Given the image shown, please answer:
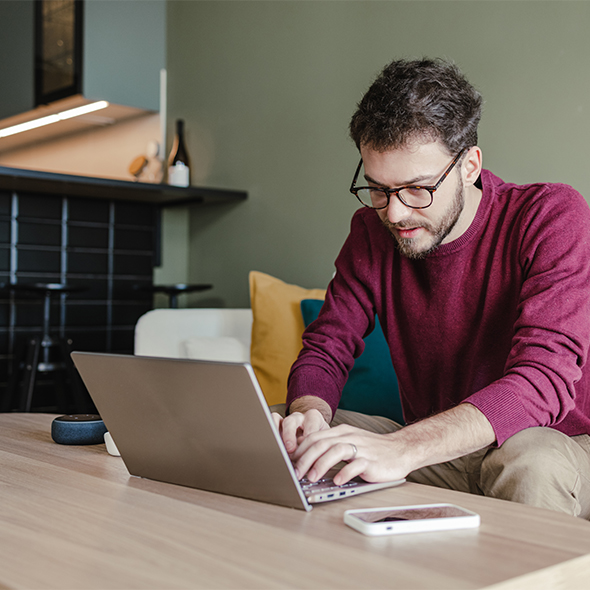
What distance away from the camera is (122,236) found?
393 centimetres

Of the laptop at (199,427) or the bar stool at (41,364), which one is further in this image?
the bar stool at (41,364)

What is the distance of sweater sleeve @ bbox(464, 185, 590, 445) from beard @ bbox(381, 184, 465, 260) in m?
0.13

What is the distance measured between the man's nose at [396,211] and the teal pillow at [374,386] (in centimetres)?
94

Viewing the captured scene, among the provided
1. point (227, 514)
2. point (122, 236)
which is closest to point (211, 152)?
point (122, 236)

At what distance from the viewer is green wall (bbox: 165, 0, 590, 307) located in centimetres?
239

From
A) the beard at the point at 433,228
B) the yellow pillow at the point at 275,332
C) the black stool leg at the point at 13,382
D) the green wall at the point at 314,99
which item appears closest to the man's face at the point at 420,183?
the beard at the point at 433,228

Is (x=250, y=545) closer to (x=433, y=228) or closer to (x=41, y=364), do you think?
(x=433, y=228)

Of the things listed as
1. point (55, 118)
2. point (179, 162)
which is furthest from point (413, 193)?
point (55, 118)

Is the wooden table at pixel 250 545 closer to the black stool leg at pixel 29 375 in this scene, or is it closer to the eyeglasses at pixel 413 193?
the eyeglasses at pixel 413 193

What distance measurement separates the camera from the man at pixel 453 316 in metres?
1.07

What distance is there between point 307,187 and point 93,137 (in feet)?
6.39

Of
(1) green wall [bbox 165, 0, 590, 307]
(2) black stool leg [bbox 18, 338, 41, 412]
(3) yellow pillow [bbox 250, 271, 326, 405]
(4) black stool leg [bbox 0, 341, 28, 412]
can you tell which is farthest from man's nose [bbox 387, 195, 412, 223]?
(4) black stool leg [bbox 0, 341, 28, 412]

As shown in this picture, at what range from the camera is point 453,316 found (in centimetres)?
150

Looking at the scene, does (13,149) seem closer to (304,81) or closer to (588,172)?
(304,81)
